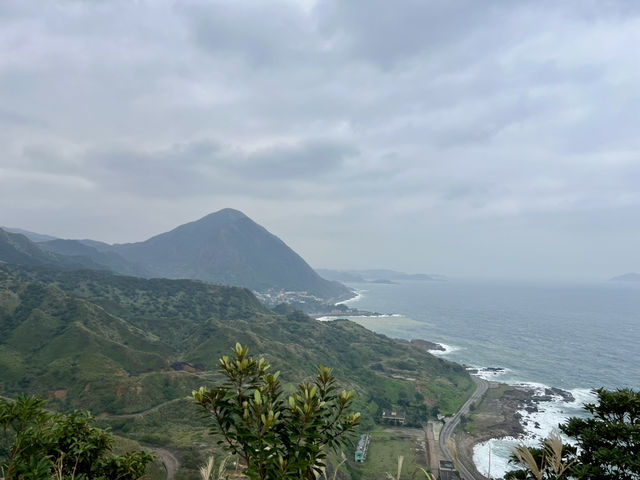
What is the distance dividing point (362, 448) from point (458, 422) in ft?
104

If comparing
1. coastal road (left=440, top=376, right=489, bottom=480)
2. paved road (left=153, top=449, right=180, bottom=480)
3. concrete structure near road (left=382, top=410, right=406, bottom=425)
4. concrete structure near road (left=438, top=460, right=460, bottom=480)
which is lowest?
concrete structure near road (left=382, top=410, right=406, bottom=425)

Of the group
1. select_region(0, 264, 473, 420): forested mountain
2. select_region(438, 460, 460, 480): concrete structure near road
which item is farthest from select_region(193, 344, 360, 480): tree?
select_region(0, 264, 473, 420): forested mountain

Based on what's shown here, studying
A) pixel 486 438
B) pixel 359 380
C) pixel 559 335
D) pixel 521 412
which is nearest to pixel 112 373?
pixel 359 380

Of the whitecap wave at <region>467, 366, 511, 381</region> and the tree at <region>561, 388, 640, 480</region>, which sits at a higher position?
the tree at <region>561, 388, 640, 480</region>

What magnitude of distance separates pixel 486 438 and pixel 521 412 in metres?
22.8

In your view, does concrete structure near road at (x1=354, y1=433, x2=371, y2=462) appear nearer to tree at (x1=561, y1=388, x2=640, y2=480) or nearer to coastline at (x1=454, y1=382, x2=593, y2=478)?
coastline at (x1=454, y1=382, x2=593, y2=478)

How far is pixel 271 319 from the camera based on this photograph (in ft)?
614

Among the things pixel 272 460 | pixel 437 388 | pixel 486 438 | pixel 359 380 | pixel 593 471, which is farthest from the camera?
pixel 359 380

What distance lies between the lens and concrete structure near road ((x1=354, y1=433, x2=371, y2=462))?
2906 inches

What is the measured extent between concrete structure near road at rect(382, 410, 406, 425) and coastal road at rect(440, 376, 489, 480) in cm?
1096

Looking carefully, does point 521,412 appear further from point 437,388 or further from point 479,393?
point 437,388

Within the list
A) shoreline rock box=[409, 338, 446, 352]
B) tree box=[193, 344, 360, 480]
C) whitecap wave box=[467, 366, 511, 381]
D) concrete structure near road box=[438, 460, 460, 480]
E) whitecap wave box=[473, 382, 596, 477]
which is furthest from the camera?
shoreline rock box=[409, 338, 446, 352]

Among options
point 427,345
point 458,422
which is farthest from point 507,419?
point 427,345

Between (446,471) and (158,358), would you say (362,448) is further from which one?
(158,358)
